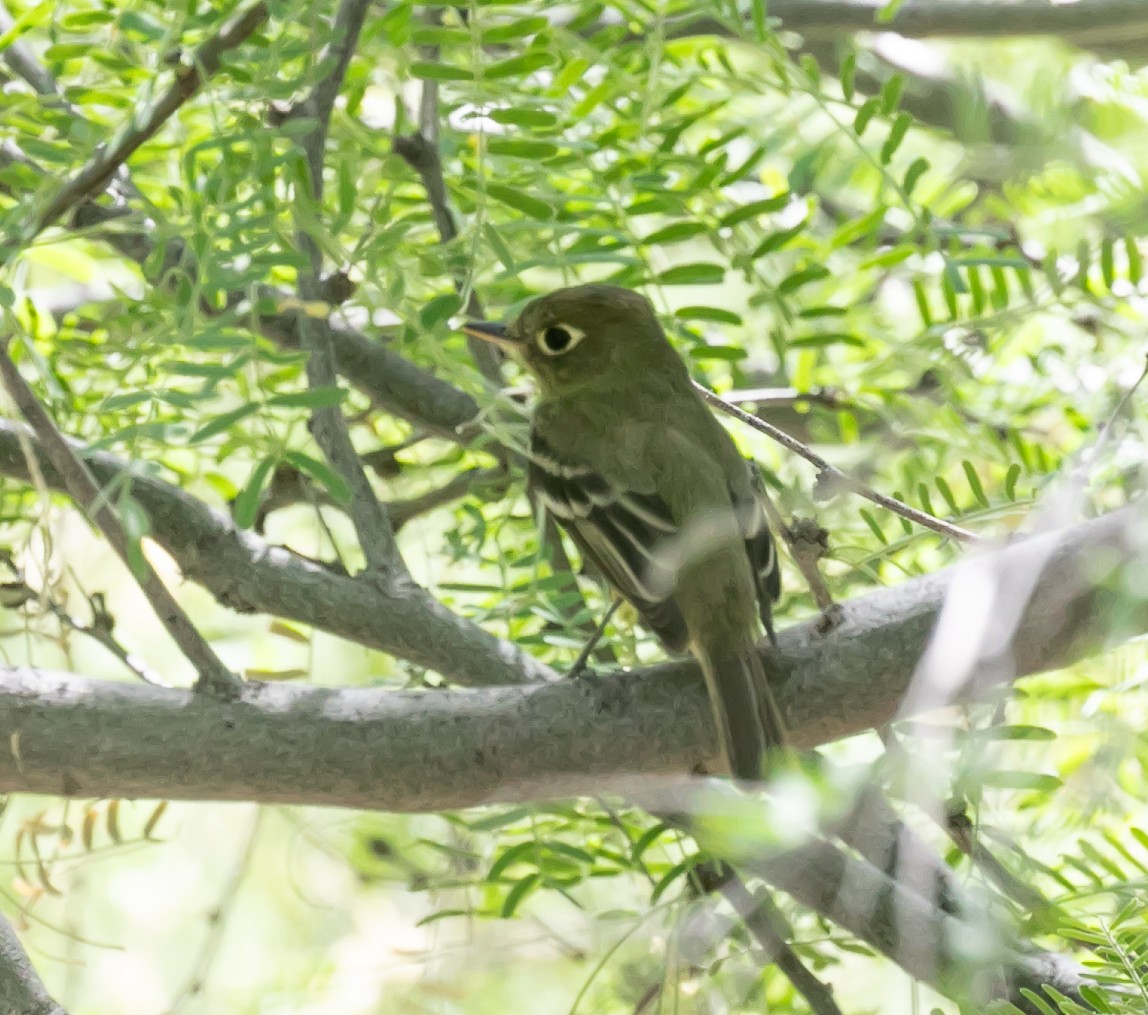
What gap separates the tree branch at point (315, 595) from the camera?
155 cm

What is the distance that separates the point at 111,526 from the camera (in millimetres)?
1228

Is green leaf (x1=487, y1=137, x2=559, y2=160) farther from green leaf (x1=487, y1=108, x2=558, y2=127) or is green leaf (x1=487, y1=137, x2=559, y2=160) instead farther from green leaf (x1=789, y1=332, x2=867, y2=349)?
green leaf (x1=789, y1=332, x2=867, y2=349)

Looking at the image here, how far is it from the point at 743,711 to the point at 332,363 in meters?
0.62

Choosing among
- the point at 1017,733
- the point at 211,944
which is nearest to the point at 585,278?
the point at 211,944

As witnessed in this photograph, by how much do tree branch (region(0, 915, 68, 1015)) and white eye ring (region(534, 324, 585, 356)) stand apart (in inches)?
46.6

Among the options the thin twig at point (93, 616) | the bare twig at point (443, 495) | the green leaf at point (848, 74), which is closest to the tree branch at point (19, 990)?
the thin twig at point (93, 616)

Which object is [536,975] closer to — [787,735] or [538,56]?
[787,735]

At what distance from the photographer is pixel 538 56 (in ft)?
4.99

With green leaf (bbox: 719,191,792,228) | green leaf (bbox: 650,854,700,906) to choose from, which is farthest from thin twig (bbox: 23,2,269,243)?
green leaf (bbox: 650,854,700,906)

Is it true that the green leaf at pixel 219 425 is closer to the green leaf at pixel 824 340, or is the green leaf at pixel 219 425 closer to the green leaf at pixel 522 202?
the green leaf at pixel 522 202

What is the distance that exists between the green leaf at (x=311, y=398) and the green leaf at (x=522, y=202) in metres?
0.39

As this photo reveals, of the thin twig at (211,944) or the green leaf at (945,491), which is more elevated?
the green leaf at (945,491)

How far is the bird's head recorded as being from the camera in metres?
2.09

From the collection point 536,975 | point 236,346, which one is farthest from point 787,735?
point 236,346
